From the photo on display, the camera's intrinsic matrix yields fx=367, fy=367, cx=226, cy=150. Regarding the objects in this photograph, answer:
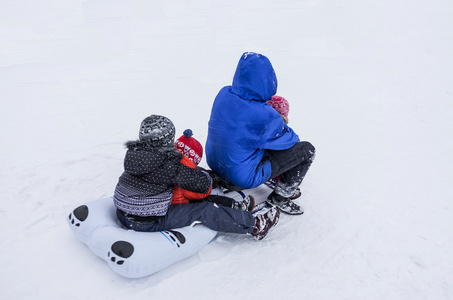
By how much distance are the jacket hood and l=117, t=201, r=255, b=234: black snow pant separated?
2.62 ft

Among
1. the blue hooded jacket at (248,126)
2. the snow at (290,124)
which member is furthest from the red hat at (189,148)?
the snow at (290,124)

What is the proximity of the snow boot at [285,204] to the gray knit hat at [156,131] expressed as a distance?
3.63 feet

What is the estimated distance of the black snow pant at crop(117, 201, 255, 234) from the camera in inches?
92.1

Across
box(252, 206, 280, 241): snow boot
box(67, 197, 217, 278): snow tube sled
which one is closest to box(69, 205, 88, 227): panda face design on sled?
box(67, 197, 217, 278): snow tube sled

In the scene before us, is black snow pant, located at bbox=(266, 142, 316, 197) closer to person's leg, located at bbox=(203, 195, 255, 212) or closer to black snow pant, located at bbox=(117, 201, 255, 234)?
person's leg, located at bbox=(203, 195, 255, 212)

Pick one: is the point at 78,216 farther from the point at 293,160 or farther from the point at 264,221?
the point at 293,160

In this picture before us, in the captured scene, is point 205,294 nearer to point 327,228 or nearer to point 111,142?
point 327,228

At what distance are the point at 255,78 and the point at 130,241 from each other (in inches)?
51.6

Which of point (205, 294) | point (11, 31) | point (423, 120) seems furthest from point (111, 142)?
point (11, 31)

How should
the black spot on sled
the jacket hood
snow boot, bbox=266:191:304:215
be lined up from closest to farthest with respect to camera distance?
the black spot on sled, the jacket hood, snow boot, bbox=266:191:304:215

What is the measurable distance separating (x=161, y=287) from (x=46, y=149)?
2.22 m

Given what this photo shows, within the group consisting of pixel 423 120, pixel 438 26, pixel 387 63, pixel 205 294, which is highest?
pixel 438 26

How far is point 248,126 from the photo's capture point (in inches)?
98.7

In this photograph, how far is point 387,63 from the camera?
594 cm
